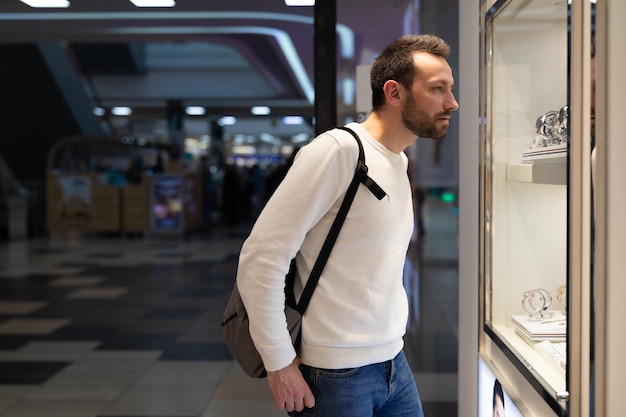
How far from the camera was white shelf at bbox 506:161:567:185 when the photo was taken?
1980mm

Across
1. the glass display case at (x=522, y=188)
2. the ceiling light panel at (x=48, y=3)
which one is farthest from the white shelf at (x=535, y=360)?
the ceiling light panel at (x=48, y=3)

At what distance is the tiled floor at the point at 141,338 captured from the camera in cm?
449

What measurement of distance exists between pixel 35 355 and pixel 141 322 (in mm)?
1366

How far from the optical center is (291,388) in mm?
1743

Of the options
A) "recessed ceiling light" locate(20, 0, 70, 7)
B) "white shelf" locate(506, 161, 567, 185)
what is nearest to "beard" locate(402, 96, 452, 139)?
"white shelf" locate(506, 161, 567, 185)

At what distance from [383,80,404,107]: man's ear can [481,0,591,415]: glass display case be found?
64cm

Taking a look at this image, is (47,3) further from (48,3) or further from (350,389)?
(350,389)

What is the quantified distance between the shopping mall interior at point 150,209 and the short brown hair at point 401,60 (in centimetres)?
146

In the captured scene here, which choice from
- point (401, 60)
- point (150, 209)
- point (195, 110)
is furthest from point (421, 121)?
point (195, 110)

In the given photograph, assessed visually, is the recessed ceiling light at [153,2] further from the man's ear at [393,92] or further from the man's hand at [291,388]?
the man's hand at [291,388]

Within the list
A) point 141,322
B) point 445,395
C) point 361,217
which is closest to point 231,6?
point 141,322

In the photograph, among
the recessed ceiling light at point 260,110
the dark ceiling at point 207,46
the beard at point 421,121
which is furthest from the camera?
the recessed ceiling light at point 260,110

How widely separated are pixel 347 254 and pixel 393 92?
43cm

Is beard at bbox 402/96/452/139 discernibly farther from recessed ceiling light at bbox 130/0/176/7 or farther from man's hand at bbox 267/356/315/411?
recessed ceiling light at bbox 130/0/176/7
